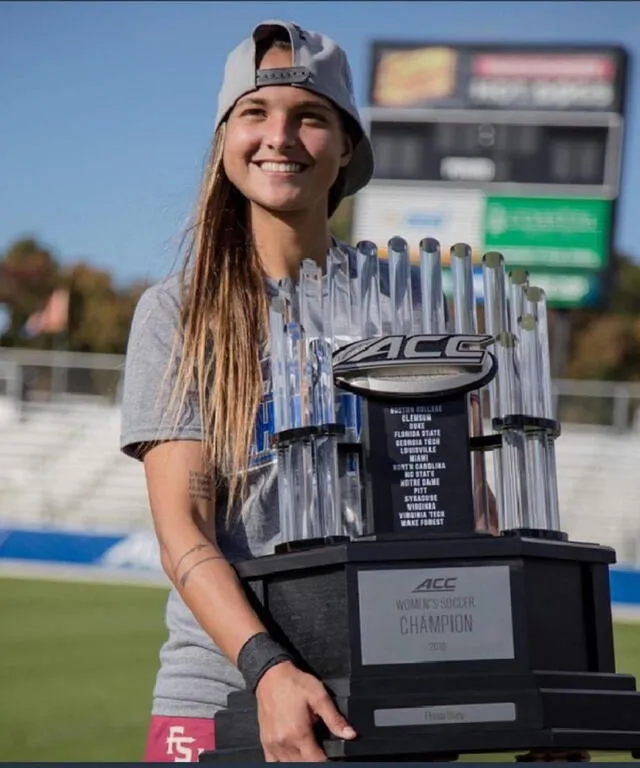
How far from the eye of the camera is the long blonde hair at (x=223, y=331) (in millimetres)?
1951

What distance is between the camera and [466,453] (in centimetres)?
177

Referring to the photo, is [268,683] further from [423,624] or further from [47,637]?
[47,637]

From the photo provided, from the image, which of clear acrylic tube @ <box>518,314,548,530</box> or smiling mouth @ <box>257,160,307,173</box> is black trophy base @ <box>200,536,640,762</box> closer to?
clear acrylic tube @ <box>518,314,548,530</box>

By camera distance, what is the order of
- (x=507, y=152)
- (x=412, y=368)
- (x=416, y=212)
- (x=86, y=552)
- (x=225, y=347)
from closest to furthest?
1. (x=412, y=368)
2. (x=225, y=347)
3. (x=86, y=552)
4. (x=416, y=212)
5. (x=507, y=152)

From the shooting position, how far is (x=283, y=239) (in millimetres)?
2141

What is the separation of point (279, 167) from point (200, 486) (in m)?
0.43

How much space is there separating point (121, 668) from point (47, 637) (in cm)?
169

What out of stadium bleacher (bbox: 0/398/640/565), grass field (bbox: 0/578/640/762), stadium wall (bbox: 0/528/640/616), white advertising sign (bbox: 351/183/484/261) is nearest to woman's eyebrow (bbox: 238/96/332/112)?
grass field (bbox: 0/578/640/762)

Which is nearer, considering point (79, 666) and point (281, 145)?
point (281, 145)

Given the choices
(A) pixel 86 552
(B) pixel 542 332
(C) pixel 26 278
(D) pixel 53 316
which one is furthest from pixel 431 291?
(C) pixel 26 278

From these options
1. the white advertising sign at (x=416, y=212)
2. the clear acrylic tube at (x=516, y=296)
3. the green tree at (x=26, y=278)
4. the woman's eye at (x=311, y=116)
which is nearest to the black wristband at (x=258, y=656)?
the clear acrylic tube at (x=516, y=296)

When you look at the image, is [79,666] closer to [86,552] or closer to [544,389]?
[86,552]

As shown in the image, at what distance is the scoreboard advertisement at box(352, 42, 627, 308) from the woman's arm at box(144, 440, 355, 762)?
15.9 m

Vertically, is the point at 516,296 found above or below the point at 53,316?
below
